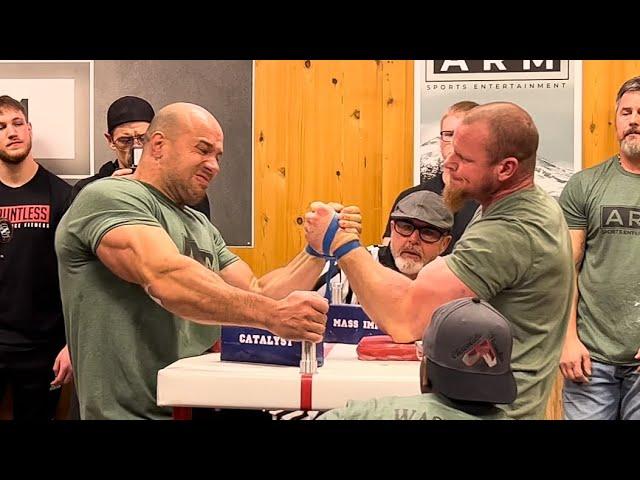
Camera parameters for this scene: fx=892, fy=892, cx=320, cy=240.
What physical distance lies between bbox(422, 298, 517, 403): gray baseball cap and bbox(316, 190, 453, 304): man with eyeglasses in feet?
2.28

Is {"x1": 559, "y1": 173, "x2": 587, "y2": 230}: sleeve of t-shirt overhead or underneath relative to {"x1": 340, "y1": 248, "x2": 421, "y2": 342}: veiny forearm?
overhead

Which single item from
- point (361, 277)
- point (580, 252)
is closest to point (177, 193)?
point (361, 277)

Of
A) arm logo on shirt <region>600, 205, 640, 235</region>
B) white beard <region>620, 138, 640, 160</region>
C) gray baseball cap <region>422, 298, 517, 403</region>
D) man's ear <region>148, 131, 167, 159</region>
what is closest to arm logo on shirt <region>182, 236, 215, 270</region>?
man's ear <region>148, 131, 167, 159</region>

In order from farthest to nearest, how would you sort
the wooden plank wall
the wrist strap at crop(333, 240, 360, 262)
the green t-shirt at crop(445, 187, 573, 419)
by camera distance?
the wooden plank wall
the wrist strap at crop(333, 240, 360, 262)
the green t-shirt at crop(445, 187, 573, 419)

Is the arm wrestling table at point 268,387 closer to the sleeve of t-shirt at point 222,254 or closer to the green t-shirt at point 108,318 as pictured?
the green t-shirt at point 108,318

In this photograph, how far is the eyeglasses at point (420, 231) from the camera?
7.04ft

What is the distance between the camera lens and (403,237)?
2.27 meters

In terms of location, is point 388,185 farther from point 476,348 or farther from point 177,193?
point 476,348

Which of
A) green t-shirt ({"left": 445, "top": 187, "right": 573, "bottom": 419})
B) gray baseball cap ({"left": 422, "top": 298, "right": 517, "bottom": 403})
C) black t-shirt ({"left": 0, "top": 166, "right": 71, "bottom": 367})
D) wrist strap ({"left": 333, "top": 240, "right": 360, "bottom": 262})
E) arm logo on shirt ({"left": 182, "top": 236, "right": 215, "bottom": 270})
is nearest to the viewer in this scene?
gray baseball cap ({"left": 422, "top": 298, "right": 517, "bottom": 403})

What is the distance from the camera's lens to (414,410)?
136cm

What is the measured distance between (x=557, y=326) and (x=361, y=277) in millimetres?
404

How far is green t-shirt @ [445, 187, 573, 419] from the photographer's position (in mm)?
1508

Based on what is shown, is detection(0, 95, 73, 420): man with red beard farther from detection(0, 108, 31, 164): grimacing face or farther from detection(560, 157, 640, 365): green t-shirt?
detection(560, 157, 640, 365): green t-shirt

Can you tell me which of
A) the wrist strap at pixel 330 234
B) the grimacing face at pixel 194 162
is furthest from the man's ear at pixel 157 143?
the wrist strap at pixel 330 234
